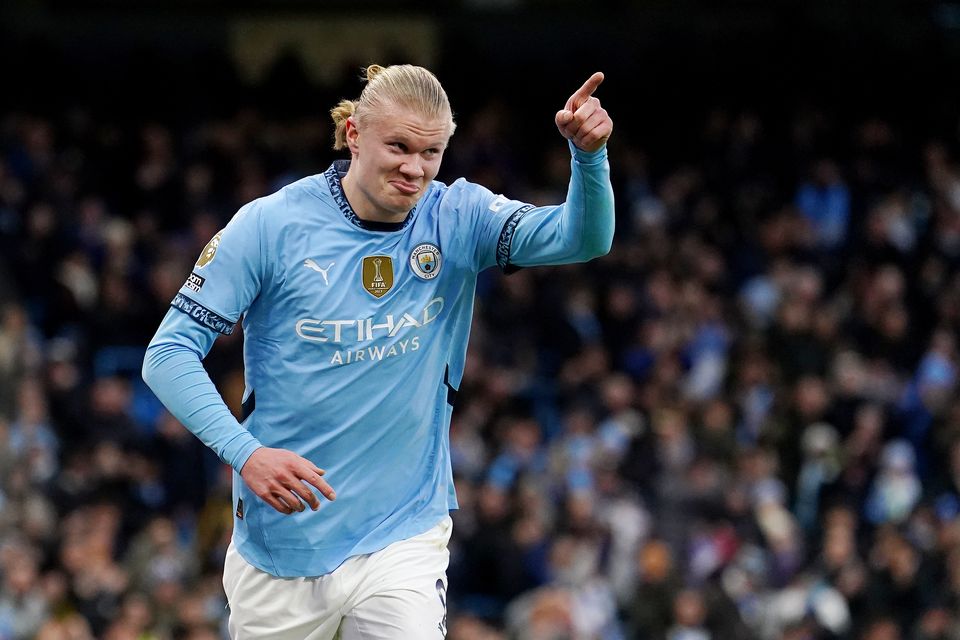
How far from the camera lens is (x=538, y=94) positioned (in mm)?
20219

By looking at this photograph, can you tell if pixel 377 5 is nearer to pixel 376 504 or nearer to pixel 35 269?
pixel 35 269

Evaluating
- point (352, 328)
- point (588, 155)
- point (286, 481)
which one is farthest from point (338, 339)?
point (588, 155)

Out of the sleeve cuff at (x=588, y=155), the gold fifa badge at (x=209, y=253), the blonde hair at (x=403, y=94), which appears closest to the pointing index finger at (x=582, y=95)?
the sleeve cuff at (x=588, y=155)

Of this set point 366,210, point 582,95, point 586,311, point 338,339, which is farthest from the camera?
point 586,311

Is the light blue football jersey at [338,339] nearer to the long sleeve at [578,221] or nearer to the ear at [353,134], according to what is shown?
the long sleeve at [578,221]

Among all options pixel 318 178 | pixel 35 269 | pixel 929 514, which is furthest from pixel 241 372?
pixel 318 178

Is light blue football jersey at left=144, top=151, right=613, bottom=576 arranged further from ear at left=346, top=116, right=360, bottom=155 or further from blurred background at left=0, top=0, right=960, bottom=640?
blurred background at left=0, top=0, right=960, bottom=640

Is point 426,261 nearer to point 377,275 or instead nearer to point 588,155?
point 377,275

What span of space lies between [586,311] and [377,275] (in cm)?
1180

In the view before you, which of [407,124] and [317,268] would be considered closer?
[407,124]

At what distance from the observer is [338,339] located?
5.08m

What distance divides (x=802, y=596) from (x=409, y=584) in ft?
31.3

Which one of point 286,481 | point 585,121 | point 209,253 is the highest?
point 585,121

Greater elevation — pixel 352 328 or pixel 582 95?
pixel 582 95
